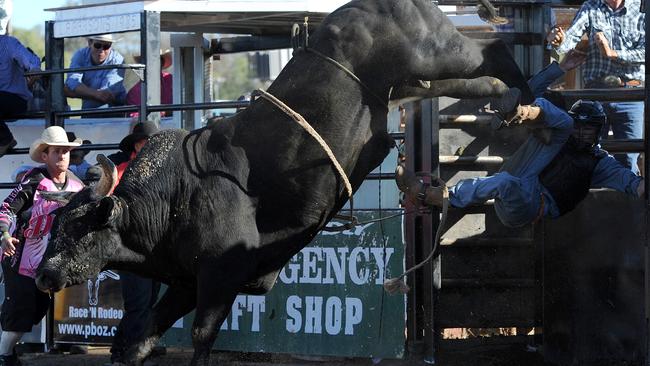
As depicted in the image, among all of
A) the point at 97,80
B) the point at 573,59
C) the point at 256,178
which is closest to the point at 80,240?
the point at 256,178

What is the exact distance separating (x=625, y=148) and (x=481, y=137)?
35.8 inches

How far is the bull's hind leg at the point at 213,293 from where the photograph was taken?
528 centimetres

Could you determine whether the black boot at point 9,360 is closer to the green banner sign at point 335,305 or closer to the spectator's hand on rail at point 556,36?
the green banner sign at point 335,305

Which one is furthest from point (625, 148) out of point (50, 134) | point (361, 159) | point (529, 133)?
point (50, 134)

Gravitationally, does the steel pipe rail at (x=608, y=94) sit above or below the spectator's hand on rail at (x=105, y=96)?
below

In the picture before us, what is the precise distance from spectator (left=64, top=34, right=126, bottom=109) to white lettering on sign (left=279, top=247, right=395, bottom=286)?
2565mm

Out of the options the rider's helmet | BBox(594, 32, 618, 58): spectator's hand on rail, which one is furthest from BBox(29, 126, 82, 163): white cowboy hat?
BBox(594, 32, 618, 58): spectator's hand on rail

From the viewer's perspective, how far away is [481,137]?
22.5 feet

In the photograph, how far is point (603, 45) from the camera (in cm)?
725

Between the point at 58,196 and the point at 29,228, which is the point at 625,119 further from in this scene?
the point at 29,228

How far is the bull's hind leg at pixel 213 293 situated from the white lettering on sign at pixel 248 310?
2408 mm

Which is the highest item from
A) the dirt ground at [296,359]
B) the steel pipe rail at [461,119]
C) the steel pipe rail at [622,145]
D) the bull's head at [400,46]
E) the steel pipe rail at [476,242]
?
the bull's head at [400,46]

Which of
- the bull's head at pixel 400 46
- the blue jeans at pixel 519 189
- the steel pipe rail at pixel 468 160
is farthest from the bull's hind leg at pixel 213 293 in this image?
the steel pipe rail at pixel 468 160

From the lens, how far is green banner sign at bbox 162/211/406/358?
734 centimetres
